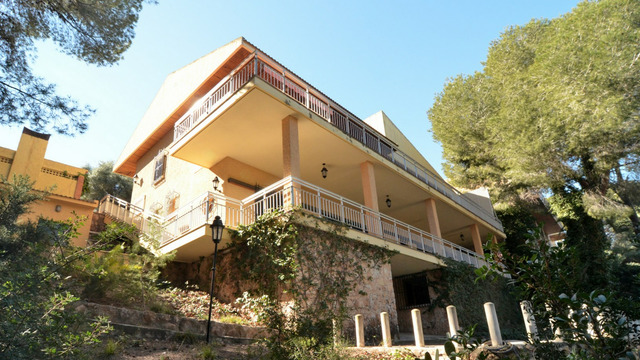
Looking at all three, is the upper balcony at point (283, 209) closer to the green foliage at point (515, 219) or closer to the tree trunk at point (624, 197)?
the green foliage at point (515, 219)

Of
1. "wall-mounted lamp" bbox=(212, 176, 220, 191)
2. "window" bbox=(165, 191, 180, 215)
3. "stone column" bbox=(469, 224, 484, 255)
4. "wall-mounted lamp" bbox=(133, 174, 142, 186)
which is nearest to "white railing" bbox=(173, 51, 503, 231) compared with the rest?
"wall-mounted lamp" bbox=(212, 176, 220, 191)

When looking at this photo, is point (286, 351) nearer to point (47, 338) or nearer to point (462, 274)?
point (47, 338)

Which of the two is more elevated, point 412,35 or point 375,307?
point 412,35

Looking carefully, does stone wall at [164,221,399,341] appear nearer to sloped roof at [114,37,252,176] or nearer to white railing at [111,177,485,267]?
white railing at [111,177,485,267]

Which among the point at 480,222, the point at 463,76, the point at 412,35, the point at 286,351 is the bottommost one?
the point at 286,351

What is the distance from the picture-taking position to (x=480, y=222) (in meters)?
18.8

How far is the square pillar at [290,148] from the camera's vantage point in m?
9.90

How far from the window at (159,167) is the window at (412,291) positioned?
1087 centimetres

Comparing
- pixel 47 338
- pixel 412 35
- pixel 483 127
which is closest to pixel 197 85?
pixel 412 35

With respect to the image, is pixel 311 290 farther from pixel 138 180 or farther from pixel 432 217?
pixel 138 180

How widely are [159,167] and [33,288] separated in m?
14.1

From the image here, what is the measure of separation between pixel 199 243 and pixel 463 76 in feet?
67.1

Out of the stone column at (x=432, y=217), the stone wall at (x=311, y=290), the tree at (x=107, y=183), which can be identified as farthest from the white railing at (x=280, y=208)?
the tree at (x=107, y=183)

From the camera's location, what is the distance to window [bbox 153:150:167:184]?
16.6 metres
